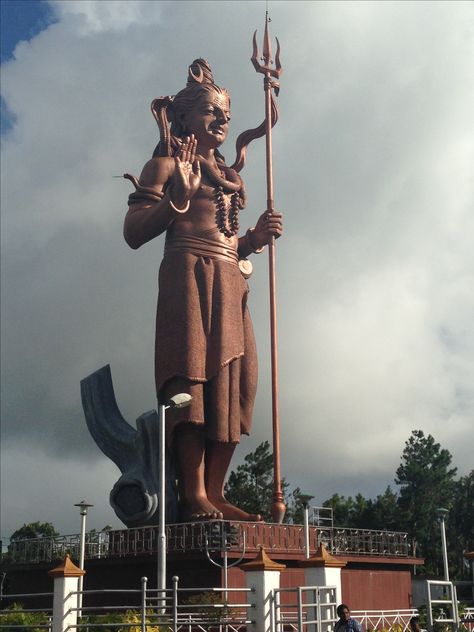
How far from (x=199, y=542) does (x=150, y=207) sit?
19.0ft

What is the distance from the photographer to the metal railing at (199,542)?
14352mm

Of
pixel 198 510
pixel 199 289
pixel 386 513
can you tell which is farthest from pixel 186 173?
pixel 386 513

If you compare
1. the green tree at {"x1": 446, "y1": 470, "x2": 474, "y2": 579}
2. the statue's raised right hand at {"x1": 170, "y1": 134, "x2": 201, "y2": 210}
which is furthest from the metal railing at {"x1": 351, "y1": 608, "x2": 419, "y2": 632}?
the green tree at {"x1": 446, "y1": 470, "x2": 474, "y2": 579}

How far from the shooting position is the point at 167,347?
615 inches

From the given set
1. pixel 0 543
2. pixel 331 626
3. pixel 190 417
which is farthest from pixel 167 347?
pixel 0 543

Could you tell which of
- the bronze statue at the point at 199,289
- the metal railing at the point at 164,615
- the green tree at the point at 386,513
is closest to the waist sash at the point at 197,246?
the bronze statue at the point at 199,289

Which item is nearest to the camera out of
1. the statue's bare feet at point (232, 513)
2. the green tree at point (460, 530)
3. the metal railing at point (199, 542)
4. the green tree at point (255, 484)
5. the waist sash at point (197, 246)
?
the metal railing at point (199, 542)

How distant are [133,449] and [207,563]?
3351mm

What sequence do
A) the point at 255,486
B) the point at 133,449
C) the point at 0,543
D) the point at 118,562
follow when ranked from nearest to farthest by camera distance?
the point at 118,562 < the point at 133,449 < the point at 0,543 < the point at 255,486

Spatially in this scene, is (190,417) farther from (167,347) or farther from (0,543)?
(0,543)

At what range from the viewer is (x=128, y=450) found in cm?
1672

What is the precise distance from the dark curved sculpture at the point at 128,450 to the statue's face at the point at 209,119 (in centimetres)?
487

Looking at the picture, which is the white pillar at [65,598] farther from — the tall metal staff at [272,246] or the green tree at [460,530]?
the green tree at [460,530]

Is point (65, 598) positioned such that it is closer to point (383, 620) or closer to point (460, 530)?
point (383, 620)
